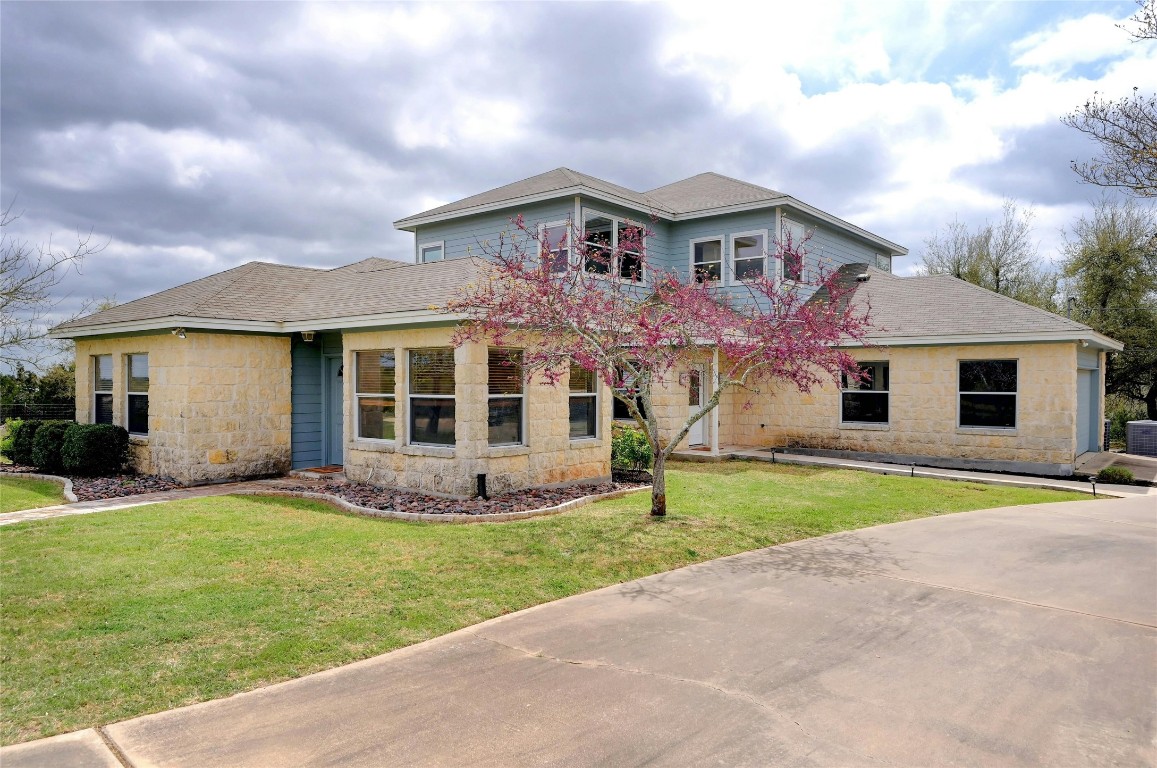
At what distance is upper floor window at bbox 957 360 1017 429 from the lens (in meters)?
16.0

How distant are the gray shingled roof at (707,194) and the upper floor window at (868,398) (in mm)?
5078

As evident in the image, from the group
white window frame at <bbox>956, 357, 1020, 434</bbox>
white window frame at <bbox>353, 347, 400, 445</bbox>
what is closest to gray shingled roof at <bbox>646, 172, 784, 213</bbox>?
white window frame at <bbox>956, 357, 1020, 434</bbox>

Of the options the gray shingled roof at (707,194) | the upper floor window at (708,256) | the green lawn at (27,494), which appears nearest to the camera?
the green lawn at (27,494)

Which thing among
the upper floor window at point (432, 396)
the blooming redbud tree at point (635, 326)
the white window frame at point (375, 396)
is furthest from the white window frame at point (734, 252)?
the white window frame at point (375, 396)

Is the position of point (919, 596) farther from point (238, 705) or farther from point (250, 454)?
point (250, 454)

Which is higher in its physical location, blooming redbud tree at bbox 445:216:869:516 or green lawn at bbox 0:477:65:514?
blooming redbud tree at bbox 445:216:869:516

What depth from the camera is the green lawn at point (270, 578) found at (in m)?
4.79

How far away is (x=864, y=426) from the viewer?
1770cm

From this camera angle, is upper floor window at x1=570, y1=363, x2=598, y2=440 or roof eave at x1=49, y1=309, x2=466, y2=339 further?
upper floor window at x1=570, y1=363, x2=598, y2=440

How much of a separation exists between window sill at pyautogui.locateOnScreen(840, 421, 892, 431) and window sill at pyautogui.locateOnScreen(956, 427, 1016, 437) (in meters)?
1.59

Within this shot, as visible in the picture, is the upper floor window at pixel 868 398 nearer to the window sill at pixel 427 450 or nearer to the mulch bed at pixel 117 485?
the window sill at pixel 427 450

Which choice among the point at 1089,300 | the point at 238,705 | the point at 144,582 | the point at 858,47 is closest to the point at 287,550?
the point at 144,582

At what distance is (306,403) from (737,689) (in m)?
12.3

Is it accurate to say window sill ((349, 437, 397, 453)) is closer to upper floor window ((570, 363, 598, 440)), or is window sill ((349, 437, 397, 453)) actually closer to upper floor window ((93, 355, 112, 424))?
upper floor window ((570, 363, 598, 440))
